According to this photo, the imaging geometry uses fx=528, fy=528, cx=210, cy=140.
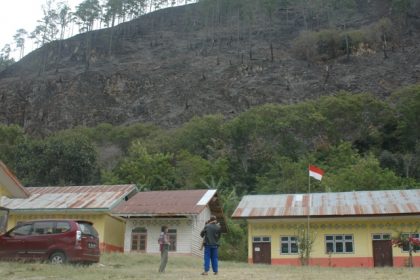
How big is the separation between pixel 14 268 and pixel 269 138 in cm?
3842

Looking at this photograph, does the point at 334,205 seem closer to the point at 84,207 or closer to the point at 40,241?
the point at 84,207

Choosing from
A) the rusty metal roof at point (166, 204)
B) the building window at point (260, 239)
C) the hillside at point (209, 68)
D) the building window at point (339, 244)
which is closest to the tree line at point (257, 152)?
the rusty metal roof at point (166, 204)

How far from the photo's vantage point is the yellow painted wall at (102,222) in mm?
28359

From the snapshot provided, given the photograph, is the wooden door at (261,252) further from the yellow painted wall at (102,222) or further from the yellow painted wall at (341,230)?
the yellow painted wall at (102,222)

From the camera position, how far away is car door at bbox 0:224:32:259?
52.9ft

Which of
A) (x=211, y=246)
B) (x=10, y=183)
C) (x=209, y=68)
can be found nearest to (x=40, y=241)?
(x=10, y=183)

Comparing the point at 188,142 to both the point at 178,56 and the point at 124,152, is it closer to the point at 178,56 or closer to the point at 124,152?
the point at 124,152

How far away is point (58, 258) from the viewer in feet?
51.1

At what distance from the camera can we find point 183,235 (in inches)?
1101

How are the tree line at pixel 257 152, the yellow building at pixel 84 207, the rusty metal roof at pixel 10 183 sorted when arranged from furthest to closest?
the tree line at pixel 257 152
the yellow building at pixel 84 207
the rusty metal roof at pixel 10 183

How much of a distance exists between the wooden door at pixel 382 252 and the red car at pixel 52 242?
15.5m

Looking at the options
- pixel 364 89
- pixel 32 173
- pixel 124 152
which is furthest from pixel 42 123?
pixel 364 89

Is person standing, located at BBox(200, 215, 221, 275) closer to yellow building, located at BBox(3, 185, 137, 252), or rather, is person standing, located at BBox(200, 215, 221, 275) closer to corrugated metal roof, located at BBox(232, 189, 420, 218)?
corrugated metal roof, located at BBox(232, 189, 420, 218)

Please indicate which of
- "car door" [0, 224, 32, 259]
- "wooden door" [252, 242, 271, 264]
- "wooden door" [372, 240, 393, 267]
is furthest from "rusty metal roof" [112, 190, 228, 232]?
"car door" [0, 224, 32, 259]
